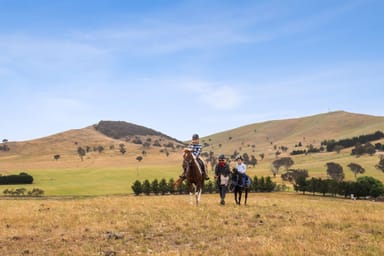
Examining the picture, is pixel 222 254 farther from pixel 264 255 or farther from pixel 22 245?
pixel 22 245

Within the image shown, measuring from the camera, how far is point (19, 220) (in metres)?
18.2

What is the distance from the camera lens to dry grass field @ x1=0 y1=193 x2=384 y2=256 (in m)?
12.4

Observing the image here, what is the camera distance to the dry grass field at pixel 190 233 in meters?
12.4

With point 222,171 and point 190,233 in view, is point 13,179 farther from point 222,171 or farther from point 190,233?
point 190,233

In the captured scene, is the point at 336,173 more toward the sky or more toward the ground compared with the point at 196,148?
more toward the ground

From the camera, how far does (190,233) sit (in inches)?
591

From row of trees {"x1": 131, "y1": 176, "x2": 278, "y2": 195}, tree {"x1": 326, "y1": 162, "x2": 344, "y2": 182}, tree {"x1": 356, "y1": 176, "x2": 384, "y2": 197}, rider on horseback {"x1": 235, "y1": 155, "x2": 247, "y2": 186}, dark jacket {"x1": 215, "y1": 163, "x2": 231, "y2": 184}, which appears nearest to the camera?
rider on horseback {"x1": 235, "y1": 155, "x2": 247, "y2": 186}

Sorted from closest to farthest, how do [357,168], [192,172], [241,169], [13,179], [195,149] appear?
1. [192,172]
2. [195,149]
3. [241,169]
4. [13,179]
5. [357,168]

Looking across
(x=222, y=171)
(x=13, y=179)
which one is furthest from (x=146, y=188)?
(x=222, y=171)

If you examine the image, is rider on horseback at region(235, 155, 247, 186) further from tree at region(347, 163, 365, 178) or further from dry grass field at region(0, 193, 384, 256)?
tree at region(347, 163, 365, 178)

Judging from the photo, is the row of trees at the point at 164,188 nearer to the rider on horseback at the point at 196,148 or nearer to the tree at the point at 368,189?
the tree at the point at 368,189

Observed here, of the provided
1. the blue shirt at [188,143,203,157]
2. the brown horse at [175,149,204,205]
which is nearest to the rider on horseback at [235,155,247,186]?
the brown horse at [175,149,204,205]

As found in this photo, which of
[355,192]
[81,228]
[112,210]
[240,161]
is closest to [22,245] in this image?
[81,228]

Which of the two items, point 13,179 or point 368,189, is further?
point 13,179
